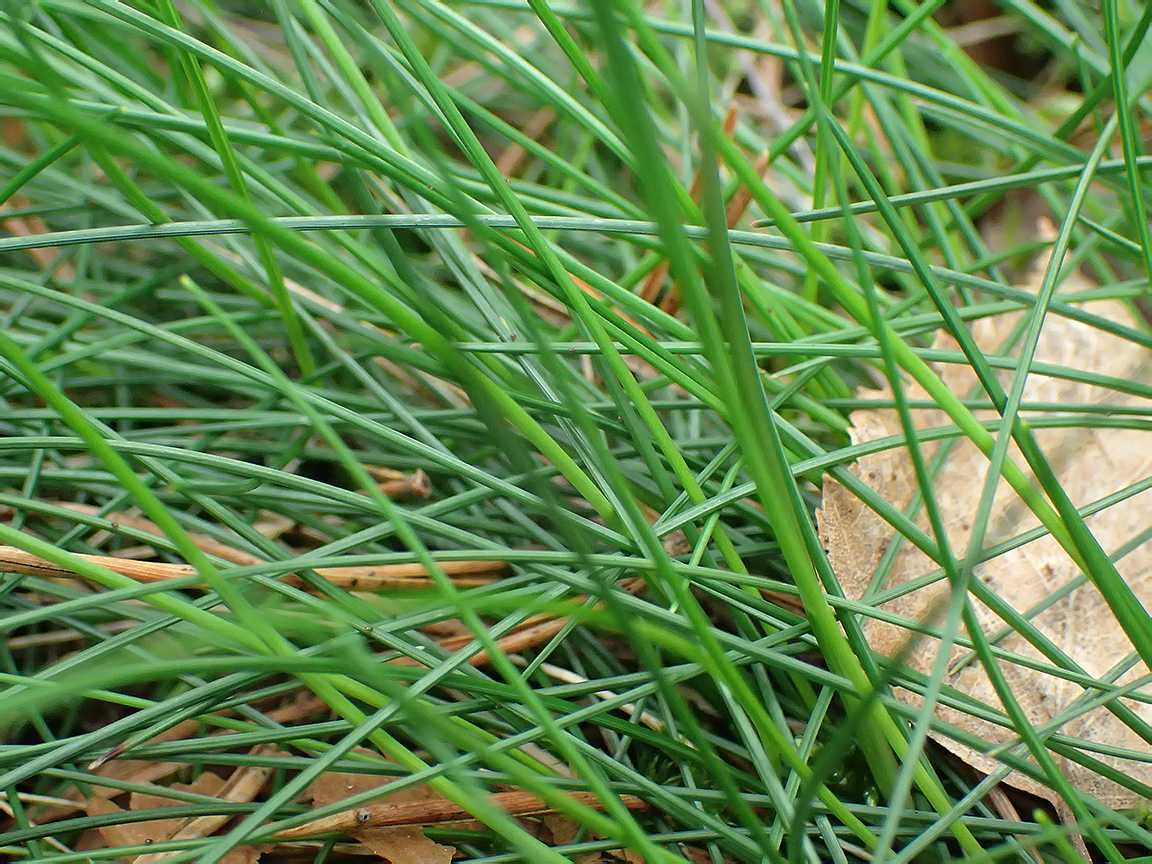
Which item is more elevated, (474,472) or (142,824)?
(474,472)

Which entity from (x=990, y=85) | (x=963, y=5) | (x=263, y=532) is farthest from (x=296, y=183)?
(x=963, y=5)

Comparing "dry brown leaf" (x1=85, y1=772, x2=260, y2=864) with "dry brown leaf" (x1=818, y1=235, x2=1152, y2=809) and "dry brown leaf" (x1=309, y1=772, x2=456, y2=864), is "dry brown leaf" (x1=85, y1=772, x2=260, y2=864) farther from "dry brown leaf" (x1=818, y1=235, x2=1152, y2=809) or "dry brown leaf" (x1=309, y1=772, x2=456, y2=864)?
"dry brown leaf" (x1=818, y1=235, x2=1152, y2=809)

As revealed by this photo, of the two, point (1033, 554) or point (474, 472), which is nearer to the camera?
point (474, 472)

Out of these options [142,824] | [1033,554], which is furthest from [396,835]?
[1033,554]

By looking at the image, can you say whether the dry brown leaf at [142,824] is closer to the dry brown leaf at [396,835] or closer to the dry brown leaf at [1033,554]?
the dry brown leaf at [396,835]

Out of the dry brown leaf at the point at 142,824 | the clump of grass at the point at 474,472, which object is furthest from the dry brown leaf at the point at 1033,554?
the dry brown leaf at the point at 142,824

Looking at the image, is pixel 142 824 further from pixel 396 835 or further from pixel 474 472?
pixel 474 472
